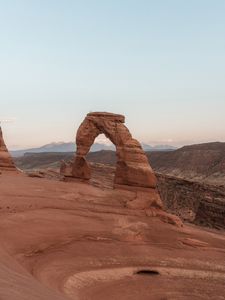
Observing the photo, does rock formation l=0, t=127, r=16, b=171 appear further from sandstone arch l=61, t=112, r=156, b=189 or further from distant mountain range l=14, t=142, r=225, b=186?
distant mountain range l=14, t=142, r=225, b=186

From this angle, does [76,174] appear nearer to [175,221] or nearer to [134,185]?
[134,185]

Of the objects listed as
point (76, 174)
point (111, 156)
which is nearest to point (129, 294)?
point (76, 174)

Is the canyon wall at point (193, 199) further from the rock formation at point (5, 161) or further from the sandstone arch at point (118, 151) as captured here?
the rock formation at point (5, 161)

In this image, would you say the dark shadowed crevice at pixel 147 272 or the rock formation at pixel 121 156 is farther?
the rock formation at pixel 121 156

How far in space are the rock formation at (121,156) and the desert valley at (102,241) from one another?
0.07 m

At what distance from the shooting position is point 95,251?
18297mm

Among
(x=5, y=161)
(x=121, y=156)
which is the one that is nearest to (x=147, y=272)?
(x=121, y=156)

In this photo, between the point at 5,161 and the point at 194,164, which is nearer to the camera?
the point at 5,161

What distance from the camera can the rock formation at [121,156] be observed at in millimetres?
26938

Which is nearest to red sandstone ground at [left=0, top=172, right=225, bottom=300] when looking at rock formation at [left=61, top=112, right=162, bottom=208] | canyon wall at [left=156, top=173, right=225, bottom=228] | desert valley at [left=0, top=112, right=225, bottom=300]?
desert valley at [left=0, top=112, right=225, bottom=300]

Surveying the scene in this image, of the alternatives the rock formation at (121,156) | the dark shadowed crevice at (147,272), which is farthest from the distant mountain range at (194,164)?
the dark shadowed crevice at (147,272)

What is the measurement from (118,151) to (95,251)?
11.2 metres

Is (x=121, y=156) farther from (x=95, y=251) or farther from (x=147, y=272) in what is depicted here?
(x=147, y=272)

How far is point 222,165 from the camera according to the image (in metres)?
102
